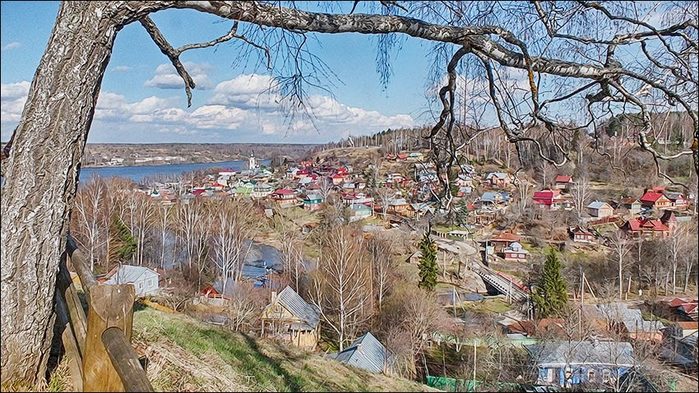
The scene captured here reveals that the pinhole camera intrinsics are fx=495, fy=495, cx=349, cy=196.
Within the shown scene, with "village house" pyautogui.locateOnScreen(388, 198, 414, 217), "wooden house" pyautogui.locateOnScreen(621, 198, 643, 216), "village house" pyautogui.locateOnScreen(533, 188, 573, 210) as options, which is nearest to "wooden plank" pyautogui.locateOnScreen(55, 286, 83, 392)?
"wooden house" pyautogui.locateOnScreen(621, 198, 643, 216)

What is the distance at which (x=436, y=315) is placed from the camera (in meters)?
13.3

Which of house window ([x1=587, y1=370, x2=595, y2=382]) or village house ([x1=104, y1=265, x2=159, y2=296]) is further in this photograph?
village house ([x1=104, y1=265, x2=159, y2=296])

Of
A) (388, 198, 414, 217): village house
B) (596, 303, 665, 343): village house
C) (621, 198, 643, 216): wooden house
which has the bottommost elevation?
(596, 303, 665, 343): village house

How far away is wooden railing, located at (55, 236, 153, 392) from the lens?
1217 mm

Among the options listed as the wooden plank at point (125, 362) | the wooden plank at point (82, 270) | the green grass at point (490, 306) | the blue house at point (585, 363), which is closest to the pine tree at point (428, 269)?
the green grass at point (490, 306)

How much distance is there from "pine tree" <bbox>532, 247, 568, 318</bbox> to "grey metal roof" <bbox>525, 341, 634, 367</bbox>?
371 centimetres

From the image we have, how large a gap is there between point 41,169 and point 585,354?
10.3 m

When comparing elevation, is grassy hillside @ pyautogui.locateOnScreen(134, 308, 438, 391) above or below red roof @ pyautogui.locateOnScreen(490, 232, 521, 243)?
above

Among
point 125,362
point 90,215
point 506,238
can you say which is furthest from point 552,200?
point 125,362

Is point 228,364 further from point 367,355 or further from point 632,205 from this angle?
point 632,205

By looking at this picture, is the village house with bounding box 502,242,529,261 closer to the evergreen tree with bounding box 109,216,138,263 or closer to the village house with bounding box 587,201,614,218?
the village house with bounding box 587,201,614,218

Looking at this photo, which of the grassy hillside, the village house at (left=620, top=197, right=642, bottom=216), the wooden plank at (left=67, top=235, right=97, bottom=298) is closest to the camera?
the wooden plank at (left=67, top=235, right=97, bottom=298)

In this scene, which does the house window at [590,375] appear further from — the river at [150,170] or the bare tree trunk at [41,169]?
the river at [150,170]

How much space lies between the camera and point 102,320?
1.53 metres
